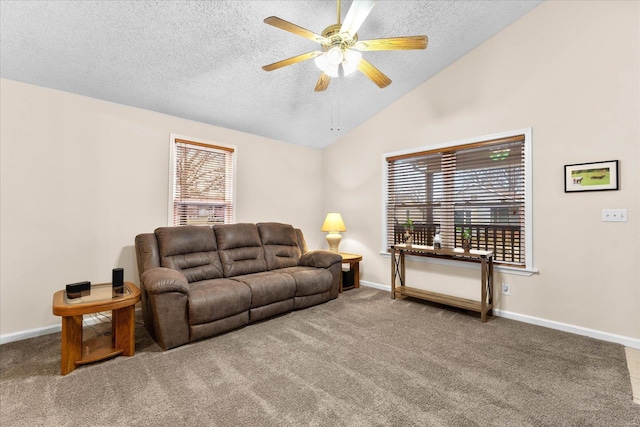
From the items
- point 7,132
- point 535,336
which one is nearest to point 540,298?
point 535,336

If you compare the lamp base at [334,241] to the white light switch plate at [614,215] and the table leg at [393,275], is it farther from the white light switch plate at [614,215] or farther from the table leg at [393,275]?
the white light switch plate at [614,215]

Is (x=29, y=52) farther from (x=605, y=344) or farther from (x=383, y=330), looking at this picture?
(x=605, y=344)

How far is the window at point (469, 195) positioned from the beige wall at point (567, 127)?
0.47 feet

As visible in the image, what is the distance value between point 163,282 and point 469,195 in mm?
3537

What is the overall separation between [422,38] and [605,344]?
3110mm

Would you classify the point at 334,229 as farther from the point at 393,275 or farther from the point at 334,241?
the point at 393,275

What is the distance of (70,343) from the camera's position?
7.01 feet

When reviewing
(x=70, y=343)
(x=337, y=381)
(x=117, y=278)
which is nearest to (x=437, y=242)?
(x=337, y=381)

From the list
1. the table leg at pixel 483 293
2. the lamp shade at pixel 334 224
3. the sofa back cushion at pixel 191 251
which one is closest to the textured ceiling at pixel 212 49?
the sofa back cushion at pixel 191 251

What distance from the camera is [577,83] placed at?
2830mm

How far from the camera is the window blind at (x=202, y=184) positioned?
12.3 feet

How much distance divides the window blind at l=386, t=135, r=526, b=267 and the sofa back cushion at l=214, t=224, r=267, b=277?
6.65ft

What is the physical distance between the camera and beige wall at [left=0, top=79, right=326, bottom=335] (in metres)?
2.67

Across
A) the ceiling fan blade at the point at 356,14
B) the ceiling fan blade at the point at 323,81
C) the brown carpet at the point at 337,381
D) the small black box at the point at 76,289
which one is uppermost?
the ceiling fan blade at the point at 356,14
